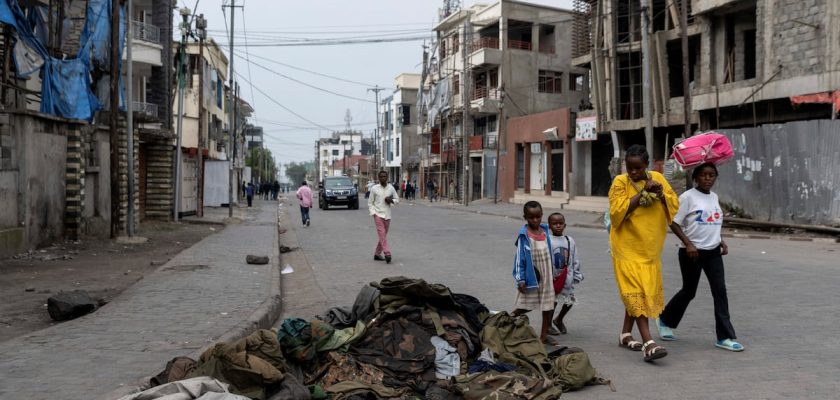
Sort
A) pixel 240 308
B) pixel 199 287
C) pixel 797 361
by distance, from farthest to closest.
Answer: pixel 199 287
pixel 240 308
pixel 797 361

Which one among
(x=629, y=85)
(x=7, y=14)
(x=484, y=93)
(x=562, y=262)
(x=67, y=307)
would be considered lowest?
(x=67, y=307)

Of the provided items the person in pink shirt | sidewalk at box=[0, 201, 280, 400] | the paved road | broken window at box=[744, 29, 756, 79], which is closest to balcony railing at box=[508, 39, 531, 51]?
broken window at box=[744, 29, 756, 79]

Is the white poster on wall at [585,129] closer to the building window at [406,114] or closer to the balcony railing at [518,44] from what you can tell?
the balcony railing at [518,44]

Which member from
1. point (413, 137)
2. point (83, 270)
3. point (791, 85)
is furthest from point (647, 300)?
point (413, 137)

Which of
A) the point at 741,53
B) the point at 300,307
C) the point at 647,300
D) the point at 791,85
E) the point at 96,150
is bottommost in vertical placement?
the point at 300,307

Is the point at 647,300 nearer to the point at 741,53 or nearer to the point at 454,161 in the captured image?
the point at 741,53

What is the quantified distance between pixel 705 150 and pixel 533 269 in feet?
5.80

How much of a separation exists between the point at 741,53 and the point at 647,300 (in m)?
21.6

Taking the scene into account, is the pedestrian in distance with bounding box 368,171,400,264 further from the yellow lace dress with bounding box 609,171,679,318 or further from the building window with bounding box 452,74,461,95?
the building window with bounding box 452,74,461,95

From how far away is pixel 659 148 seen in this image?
98.3ft

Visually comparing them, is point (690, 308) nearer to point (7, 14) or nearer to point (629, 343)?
point (629, 343)

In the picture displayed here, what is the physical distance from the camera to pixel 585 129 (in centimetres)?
3297

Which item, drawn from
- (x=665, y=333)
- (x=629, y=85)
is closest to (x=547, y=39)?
(x=629, y=85)

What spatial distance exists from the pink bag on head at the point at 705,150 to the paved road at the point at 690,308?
65.3 inches
